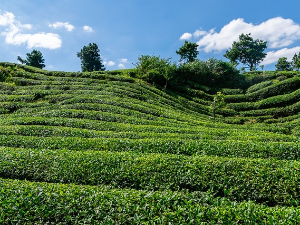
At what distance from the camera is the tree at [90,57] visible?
9262 centimetres

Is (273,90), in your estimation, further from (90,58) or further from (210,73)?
(90,58)

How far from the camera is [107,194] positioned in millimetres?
8352

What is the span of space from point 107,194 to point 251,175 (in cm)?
719

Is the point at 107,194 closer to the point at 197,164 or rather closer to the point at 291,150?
the point at 197,164

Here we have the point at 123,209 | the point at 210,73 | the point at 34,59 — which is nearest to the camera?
the point at 123,209

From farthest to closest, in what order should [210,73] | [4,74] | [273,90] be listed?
[210,73], [4,74], [273,90]

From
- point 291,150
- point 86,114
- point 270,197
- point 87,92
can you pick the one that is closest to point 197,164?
point 270,197

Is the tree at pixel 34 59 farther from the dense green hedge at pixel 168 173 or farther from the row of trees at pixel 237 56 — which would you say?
the dense green hedge at pixel 168 173

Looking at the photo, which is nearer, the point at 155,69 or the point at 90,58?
the point at 155,69

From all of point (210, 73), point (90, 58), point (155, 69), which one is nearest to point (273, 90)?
point (210, 73)

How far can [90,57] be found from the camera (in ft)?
306

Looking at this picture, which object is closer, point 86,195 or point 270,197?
point 86,195

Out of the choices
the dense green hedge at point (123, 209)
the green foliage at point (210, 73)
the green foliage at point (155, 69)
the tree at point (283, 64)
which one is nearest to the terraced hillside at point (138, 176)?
the dense green hedge at point (123, 209)

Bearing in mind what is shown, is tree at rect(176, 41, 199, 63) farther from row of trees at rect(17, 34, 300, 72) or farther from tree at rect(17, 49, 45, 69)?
tree at rect(17, 49, 45, 69)
